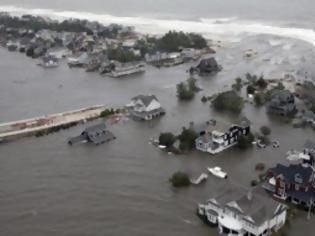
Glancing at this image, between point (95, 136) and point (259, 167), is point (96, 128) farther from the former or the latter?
point (259, 167)

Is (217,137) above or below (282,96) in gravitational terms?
below

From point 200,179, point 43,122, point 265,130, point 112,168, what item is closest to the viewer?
point 200,179

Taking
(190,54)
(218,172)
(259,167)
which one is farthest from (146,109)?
(190,54)

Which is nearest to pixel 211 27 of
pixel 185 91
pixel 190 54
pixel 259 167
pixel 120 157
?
pixel 190 54

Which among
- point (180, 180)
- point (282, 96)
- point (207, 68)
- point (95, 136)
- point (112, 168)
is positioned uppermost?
point (282, 96)

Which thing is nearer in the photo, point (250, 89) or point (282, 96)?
point (282, 96)

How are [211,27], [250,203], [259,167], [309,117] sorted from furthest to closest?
[211,27] < [309,117] < [259,167] < [250,203]

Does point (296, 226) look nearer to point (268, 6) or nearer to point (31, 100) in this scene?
point (31, 100)

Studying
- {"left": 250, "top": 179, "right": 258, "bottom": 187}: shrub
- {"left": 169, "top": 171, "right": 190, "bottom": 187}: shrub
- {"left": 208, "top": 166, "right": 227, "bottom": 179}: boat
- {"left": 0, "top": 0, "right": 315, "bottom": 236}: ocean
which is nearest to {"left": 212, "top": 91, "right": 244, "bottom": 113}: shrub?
{"left": 0, "top": 0, "right": 315, "bottom": 236}: ocean
